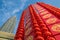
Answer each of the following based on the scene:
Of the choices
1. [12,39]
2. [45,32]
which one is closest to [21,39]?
[12,39]

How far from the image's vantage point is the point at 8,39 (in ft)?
24.4

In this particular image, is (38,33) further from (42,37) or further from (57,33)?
(57,33)

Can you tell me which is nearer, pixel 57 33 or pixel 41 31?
pixel 57 33

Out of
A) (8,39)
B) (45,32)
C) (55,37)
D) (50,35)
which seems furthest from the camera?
(8,39)

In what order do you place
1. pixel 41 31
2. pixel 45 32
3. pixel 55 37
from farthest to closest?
pixel 41 31, pixel 45 32, pixel 55 37

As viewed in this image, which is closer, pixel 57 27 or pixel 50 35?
pixel 50 35

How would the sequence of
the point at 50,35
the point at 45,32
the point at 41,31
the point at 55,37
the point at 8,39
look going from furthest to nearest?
1. the point at 8,39
2. the point at 41,31
3. the point at 45,32
4. the point at 50,35
5. the point at 55,37

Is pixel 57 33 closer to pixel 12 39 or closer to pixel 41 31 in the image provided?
pixel 41 31

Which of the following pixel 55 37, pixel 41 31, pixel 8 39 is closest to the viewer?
pixel 55 37

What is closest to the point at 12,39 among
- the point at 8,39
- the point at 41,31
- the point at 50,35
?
the point at 8,39

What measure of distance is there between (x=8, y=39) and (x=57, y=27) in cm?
230

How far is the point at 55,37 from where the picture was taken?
5711 mm

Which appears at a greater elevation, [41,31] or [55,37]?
[41,31]

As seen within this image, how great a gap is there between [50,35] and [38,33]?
0.60 m
